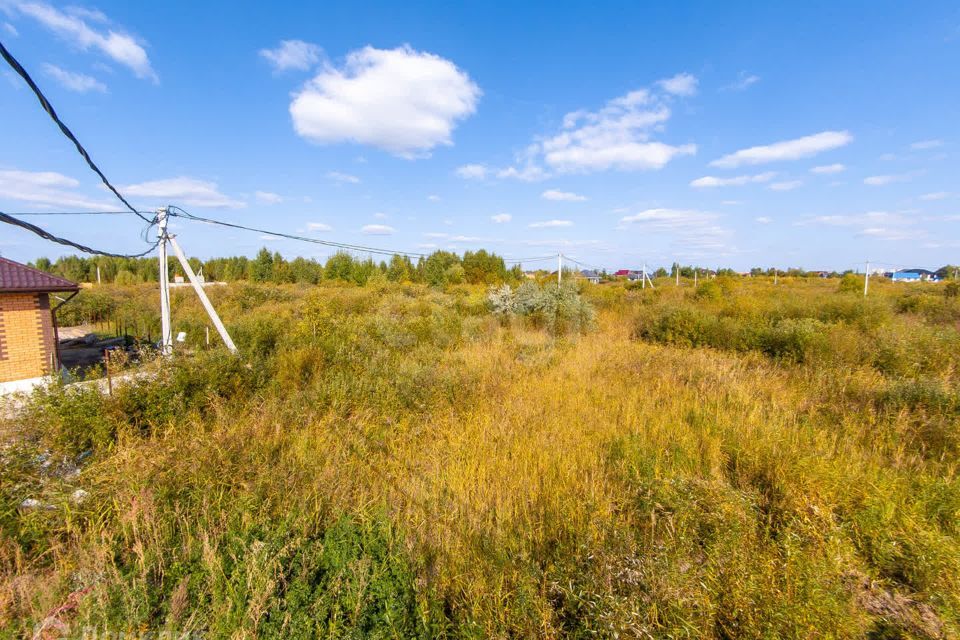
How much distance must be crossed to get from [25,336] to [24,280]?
142 cm

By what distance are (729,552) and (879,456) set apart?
2.86 meters

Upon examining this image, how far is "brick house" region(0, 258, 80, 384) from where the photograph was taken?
8891 millimetres

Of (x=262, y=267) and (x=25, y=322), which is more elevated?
(x=262, y=267)

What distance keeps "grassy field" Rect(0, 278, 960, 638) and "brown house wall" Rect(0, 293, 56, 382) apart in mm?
8062

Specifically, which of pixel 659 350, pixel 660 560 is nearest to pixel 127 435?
pixel 660 560

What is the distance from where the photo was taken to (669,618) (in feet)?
6.58

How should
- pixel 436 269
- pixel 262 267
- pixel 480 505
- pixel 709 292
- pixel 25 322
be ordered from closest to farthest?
pixel 480 505 < pixel 25 322 < pixel 709 292 < pixel 436 269 < pixel 262 267

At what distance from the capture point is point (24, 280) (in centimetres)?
905

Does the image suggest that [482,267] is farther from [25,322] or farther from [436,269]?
[25,322]

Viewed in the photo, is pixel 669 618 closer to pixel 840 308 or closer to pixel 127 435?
pixel 127 435

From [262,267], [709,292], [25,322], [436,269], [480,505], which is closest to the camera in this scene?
[480,505]

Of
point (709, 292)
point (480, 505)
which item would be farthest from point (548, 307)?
point (480, 505)

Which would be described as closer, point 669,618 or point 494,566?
point 669,618

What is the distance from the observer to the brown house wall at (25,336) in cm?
891
